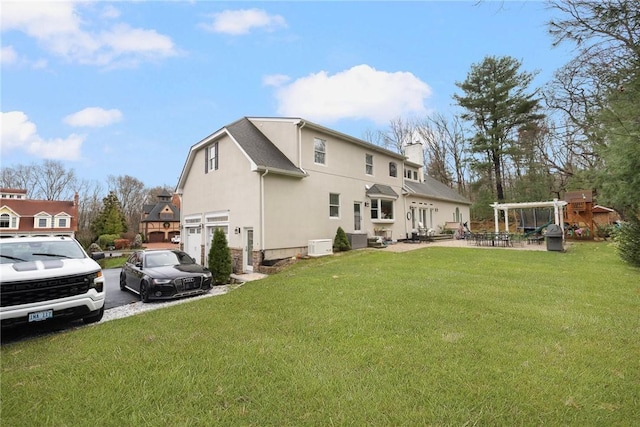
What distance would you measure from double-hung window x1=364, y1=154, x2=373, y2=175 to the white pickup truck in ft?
→ 45.2

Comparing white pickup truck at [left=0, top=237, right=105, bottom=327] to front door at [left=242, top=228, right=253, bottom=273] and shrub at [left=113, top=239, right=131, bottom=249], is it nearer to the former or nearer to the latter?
front door at [left=242, top=228, right=253, bottom=273]

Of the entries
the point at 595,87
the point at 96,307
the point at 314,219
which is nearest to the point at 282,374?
the point at 96,307

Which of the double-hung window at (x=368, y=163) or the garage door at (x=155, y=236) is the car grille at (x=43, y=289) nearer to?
the double-hung window at (x=368, y=163)

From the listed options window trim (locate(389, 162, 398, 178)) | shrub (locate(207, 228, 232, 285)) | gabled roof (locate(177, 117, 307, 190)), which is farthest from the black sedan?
window trim (locate(389, 162, 398, 178))

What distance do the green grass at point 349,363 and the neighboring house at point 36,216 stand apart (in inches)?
1423

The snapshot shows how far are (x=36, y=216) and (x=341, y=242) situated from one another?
38337 mm

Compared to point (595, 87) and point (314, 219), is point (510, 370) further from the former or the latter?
point (314, 219)

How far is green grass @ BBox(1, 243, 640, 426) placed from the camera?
2422 mm

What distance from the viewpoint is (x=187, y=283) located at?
8.72m

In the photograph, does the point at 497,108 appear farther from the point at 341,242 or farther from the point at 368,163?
the point at 341,242

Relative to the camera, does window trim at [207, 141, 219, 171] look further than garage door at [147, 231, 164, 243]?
No

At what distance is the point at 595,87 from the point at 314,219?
1021 centimetres

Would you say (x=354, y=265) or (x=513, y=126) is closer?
(x=354, y=265)

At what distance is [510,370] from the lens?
2.99m
